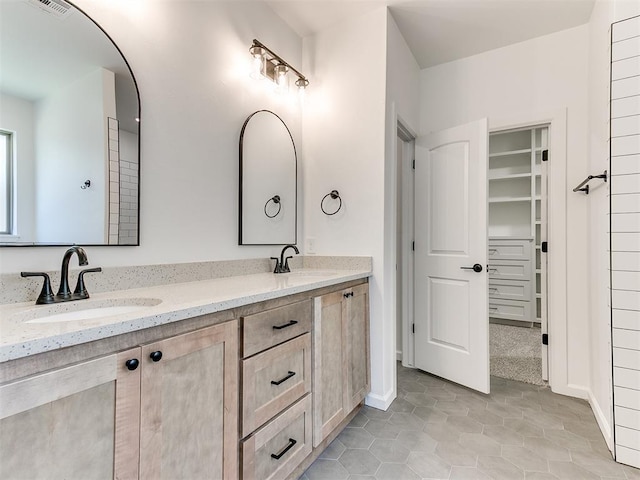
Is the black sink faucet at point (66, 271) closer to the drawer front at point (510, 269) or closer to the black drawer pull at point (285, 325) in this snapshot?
the black drawer pull at point (285, 325)

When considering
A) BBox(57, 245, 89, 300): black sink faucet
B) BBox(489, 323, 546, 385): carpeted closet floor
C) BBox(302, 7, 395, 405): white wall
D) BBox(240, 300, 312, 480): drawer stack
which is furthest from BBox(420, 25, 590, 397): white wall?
BBox(57, 245, 89, 300): black sink faucet

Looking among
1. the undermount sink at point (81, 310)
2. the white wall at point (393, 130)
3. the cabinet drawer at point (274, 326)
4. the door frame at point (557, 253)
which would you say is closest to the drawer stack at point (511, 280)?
the door frame at point (557, 253)

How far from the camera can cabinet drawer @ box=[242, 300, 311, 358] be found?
1.22 m

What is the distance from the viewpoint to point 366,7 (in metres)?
2.20

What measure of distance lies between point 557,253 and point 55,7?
10.1 ft

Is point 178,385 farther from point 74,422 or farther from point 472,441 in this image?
point 472,441

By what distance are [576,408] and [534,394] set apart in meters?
0.25

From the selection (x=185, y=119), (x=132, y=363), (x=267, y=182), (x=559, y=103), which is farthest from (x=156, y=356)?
(x=559, y=103)

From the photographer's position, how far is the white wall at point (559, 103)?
2.35 m

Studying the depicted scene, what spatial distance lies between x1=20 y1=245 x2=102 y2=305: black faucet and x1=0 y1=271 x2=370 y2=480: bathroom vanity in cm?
5

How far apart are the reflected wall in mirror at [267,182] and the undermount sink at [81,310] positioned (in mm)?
790

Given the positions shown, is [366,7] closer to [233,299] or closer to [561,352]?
[233,299]

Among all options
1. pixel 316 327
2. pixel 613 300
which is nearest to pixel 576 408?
pixel 613 300

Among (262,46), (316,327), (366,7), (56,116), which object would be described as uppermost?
(366,7)
